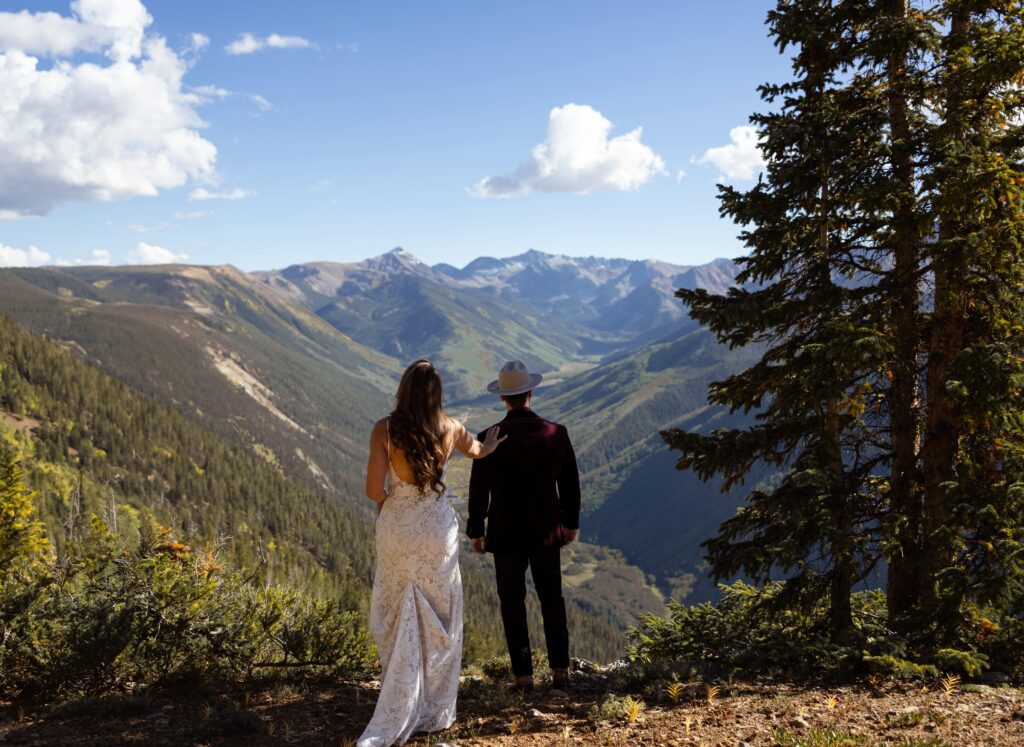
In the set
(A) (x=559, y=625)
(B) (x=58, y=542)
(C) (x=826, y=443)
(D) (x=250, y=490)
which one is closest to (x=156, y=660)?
(A) (x=559, y=625)

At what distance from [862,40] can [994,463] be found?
5.84 metres

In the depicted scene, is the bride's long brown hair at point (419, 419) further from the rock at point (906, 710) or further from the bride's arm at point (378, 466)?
the rock at point (906, 710)

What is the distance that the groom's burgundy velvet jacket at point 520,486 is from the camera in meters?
6.48

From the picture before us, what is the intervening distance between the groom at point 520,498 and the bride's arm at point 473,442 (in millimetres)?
134

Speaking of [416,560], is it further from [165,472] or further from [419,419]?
[165,472]

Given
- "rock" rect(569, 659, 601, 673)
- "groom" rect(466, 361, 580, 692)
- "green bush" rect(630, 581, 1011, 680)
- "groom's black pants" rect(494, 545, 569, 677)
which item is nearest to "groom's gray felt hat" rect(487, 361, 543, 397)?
"groom" rect(466, 361, 580, 692)

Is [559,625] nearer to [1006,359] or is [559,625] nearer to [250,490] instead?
[1006,359]

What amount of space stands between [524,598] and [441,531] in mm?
1335

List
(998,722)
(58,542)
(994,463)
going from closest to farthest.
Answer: (998,722)
(994,463)
(58,542)

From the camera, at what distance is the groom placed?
21.3 feet

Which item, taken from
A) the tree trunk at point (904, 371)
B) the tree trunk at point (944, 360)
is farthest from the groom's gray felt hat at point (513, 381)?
the tree trunk at point (904, 371)

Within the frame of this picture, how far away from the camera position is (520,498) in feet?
21.4

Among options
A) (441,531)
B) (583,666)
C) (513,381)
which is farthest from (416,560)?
(583,666)

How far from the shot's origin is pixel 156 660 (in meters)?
7.60
